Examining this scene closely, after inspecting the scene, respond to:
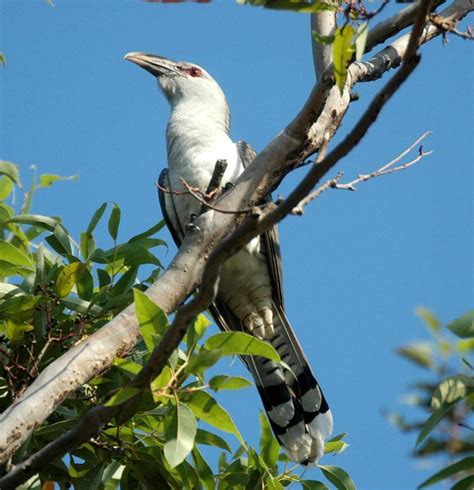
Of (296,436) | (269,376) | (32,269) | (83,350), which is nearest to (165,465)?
(83,350)

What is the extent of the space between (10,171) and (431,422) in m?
2.82

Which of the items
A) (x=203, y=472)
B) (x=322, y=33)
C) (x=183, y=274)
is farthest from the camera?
(x=322, y=33)

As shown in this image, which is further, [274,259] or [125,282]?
[274,259]

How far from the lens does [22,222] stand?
416 centimetres

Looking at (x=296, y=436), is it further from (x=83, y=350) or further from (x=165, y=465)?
(x=83, y=350)

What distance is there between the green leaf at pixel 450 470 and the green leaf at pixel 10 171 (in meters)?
2.76

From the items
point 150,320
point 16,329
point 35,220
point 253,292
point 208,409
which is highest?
point 253,292

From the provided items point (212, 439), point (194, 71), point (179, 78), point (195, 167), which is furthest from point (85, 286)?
point (194, 71)

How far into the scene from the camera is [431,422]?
2354mm

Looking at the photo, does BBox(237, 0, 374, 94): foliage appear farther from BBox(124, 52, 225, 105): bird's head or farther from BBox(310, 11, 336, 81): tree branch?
BBox(124, 52, 225, 105): bird's head

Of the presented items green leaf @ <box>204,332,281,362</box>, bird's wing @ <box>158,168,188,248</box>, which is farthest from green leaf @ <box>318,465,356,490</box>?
bird's wing @ <box>158,168,188,248</box>

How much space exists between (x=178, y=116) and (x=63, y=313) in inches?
101

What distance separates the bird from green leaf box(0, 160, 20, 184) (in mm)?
1058

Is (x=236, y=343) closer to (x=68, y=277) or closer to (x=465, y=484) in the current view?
(x=465, y=484)
